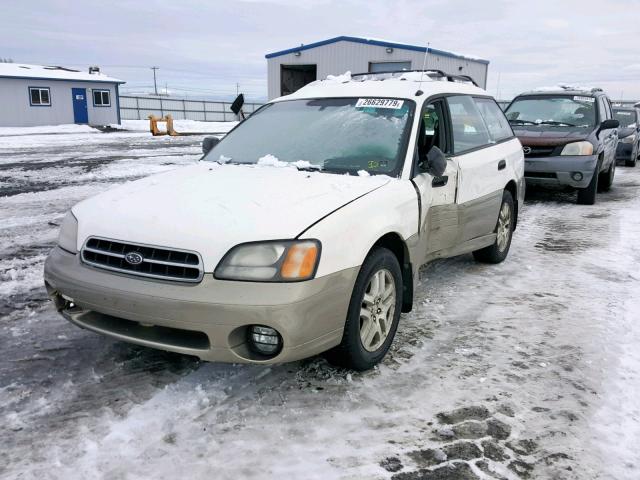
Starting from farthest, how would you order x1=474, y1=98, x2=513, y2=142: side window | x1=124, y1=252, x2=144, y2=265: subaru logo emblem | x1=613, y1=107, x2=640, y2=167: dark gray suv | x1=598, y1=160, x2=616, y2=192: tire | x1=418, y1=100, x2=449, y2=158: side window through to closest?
x1=613, y1=107, x2=640, y2=167: dark gray suv → x1=598, y1=160, x2=616, y2=192: tire → x1=474, y1=98, x2=513, y2=142: side window → x1=418, y1=100, x2=449, y2=158: side window → x1=124, y1=252, x2=144, y2=265: subaru logo emblem

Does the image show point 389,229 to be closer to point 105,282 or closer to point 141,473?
point 105,282

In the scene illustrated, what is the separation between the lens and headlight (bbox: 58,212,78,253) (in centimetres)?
305

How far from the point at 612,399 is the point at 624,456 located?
55cm

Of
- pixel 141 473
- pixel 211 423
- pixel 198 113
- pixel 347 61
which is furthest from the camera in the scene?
pixel 198 113

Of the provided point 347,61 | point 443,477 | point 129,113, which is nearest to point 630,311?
point 443,477

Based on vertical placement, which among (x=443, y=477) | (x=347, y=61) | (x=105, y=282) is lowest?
(x=443, y=477)

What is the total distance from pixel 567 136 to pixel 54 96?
28117 mm

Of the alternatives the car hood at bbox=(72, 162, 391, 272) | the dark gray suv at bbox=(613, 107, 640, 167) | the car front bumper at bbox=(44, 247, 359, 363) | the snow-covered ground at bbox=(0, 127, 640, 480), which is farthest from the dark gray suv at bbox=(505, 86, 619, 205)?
the car front bumper at bbox=(44, 247, 359, 363)

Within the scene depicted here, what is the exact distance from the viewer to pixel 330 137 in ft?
13.0

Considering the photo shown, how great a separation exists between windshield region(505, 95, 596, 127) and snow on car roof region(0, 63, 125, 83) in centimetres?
2639

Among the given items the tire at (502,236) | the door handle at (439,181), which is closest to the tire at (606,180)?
the tire at (502,236)

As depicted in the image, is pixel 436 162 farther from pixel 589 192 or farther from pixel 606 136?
pixel 606 136

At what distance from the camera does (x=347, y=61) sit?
90.8 ft

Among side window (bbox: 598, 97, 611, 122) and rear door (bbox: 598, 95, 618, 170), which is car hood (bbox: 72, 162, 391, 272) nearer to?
rear door (bbox: 598, 95, 618, 170)
